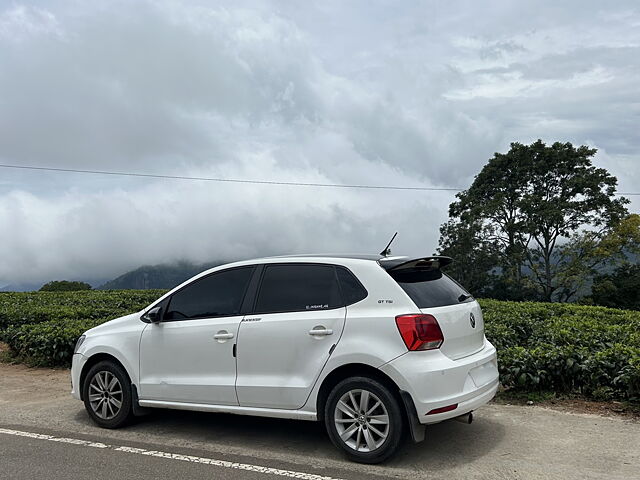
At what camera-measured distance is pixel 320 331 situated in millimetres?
5094

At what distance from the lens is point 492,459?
505 cm

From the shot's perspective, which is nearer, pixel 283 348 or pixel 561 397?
pixel 283 348

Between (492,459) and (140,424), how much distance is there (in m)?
3.56

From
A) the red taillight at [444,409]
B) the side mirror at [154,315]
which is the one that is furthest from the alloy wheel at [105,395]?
the red taillight at [444,409]

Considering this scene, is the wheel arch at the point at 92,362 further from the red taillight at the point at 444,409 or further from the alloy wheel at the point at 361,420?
the red taillight at the point at 444,409

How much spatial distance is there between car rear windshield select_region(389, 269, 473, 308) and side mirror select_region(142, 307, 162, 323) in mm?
2431

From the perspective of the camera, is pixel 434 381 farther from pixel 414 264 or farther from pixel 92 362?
pixel 92 362

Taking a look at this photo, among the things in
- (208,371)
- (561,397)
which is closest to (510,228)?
(561,397)

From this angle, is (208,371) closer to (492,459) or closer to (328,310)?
(328,310)

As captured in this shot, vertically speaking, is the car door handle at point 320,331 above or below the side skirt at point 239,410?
above

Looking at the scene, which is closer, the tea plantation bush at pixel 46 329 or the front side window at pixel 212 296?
the front side window at pixel 212 296

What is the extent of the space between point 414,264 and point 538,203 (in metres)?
34.1

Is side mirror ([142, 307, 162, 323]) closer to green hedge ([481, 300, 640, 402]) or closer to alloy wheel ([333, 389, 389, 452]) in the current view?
alloy wheel ([333, 389, 389, 452])

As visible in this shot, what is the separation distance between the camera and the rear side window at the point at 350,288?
514 cm
